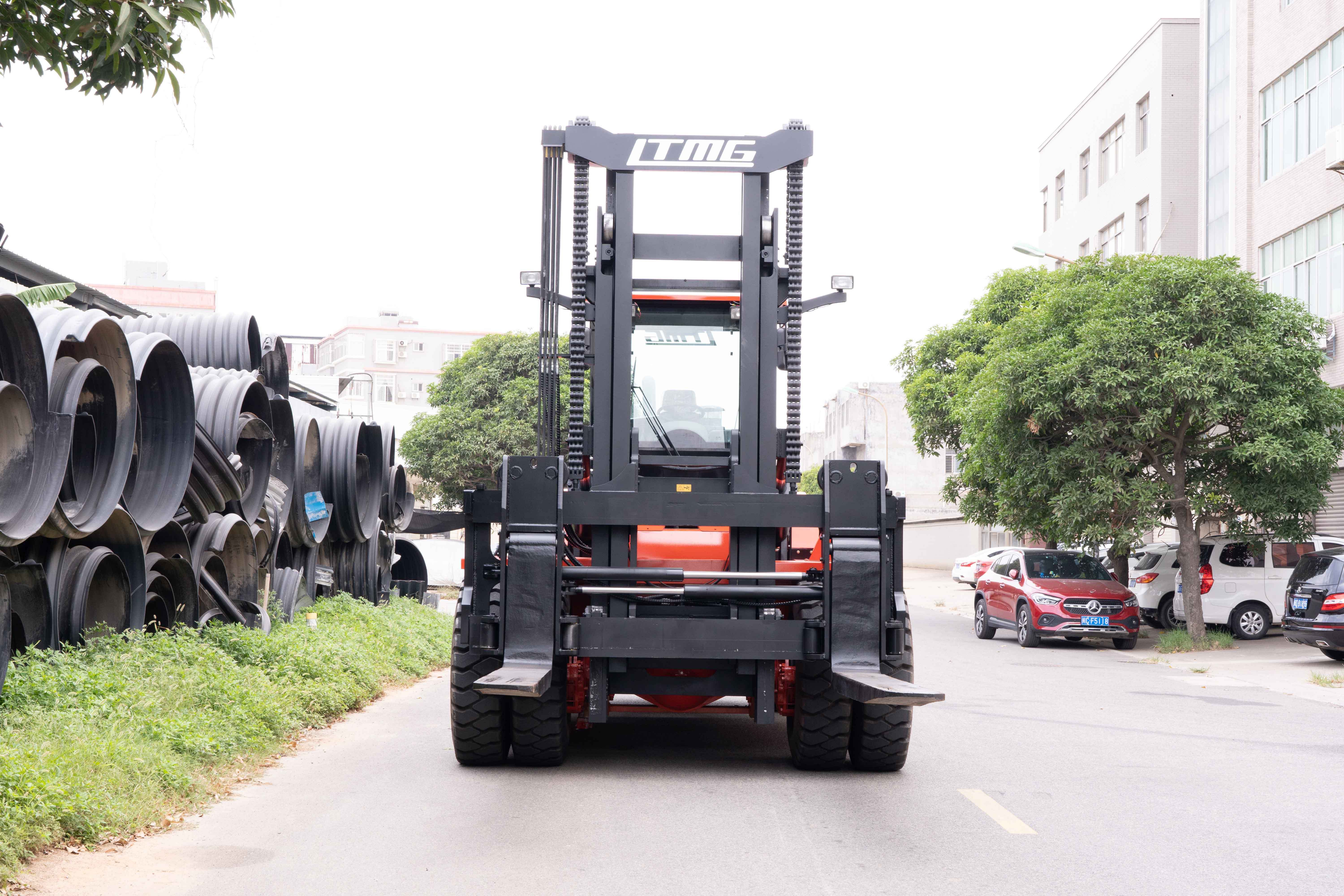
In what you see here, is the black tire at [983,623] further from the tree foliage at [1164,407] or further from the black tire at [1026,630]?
the tree foliage at [1164,407]

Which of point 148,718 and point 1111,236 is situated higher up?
point 1111,236

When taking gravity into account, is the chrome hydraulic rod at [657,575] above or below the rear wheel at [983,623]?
above

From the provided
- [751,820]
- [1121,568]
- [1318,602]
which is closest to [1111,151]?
[1121,568]

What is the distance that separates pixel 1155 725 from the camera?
11367 mm

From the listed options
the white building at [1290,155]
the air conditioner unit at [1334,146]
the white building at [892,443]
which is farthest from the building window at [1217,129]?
the white building at [892,443]

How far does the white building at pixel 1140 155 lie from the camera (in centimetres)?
3516

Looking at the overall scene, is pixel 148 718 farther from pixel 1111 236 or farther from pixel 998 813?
pixel 1111 236

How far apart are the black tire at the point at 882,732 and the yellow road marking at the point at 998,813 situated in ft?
1.73

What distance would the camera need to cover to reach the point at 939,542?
6512 centimetres

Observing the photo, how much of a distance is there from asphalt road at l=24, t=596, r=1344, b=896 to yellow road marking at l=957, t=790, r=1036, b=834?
22 millimetres

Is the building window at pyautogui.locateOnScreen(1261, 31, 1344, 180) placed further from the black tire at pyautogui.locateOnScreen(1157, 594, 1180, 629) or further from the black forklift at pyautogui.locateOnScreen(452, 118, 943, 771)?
the black forklift at pyautogui.locateOnScreen(452, 118, 943, 771)

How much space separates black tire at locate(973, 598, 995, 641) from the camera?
23078mm

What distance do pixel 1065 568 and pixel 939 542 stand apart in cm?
4449

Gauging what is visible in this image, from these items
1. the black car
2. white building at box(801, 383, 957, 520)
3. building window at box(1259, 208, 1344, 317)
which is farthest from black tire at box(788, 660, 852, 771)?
white building at box(801, 383, 957, 520)
